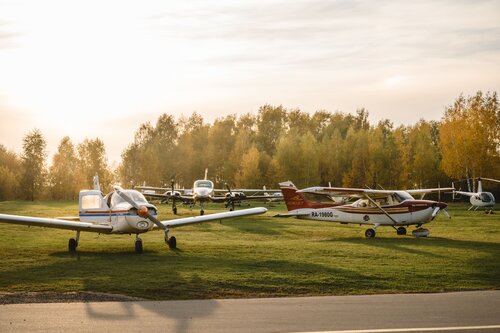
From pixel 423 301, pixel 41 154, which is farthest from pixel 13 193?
pixel 423 301

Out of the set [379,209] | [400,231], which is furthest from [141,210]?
[400,231]

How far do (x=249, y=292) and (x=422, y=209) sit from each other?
15384 mm

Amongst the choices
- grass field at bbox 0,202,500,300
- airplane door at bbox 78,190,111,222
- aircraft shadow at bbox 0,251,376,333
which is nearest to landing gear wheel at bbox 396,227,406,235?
grass field at bbox 0,202,500,300

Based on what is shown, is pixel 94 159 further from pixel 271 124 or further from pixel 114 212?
pixel 114 212

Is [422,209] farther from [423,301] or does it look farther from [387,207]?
[423,301]

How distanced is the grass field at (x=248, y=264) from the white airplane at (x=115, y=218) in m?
0.72

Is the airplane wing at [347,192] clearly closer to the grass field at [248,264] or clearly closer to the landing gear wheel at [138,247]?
the grass field at [248,264]

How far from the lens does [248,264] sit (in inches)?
697

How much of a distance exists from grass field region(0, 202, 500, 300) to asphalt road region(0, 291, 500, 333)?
114 cm

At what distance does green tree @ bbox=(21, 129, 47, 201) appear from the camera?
380 ft

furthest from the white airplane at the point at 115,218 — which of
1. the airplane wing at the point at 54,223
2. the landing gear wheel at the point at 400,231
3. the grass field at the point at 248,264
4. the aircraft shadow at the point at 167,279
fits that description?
the landing gear wheel at the point at 400,231

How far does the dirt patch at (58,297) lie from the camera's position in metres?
12.6

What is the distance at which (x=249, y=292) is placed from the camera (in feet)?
45.4

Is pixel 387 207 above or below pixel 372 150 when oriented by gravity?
below
